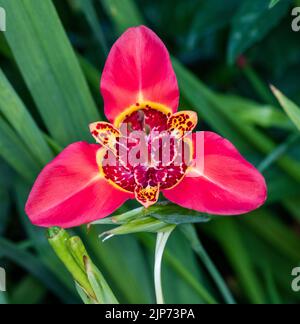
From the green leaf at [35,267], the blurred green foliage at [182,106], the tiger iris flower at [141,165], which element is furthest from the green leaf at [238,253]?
the tiger iris flower at [141,165]

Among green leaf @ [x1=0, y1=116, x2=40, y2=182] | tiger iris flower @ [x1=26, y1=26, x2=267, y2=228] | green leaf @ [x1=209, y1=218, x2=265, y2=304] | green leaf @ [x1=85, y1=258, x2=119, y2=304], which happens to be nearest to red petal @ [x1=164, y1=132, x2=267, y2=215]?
tiger iris flower @ [x1=26, y1=26, x2=267, y2=228]

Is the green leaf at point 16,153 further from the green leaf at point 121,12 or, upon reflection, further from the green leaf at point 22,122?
the green leaf at point 121,12

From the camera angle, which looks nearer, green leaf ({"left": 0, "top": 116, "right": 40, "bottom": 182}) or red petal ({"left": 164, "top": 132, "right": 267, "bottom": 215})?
red petal ({"left": 164, "top": 132, "right": 267, "bottom": 215})

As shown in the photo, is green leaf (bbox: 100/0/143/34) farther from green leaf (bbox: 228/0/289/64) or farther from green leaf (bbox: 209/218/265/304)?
green leaf (bbox: 209/218/265/304)

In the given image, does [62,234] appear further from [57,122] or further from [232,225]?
[232,225]

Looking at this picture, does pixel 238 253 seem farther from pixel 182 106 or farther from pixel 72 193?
pixel 72 193

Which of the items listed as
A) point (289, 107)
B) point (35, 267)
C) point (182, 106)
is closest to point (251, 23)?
point (182, 106)
